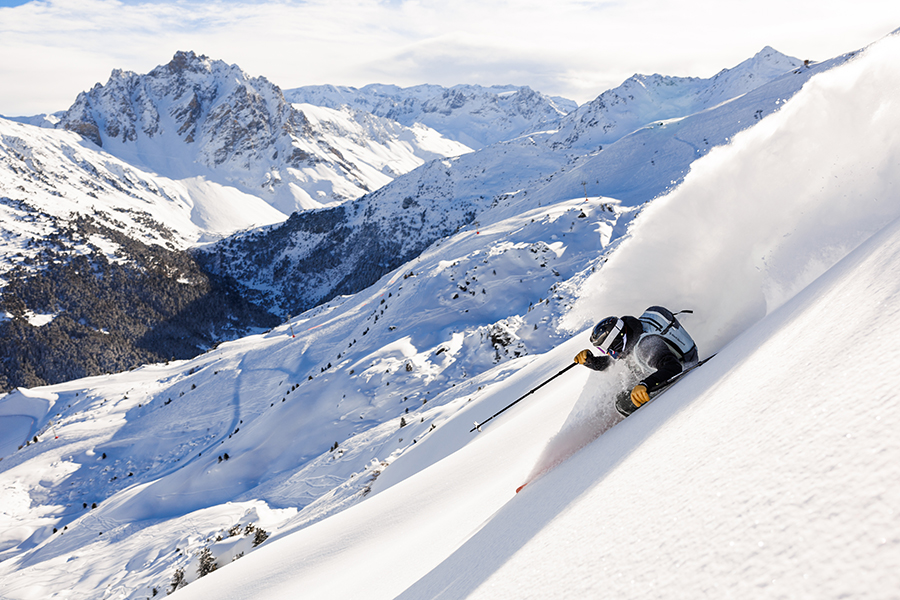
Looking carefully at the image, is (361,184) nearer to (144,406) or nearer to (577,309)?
(144,406)

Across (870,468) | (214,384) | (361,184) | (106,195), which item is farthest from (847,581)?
(361,184)

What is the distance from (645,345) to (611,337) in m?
0.29

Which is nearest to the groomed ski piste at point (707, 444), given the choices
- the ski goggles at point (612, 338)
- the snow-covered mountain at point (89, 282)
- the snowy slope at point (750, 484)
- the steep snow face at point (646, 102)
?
the snowy slope at point (750, 484)

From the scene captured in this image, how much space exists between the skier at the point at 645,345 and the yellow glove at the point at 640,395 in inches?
11.6

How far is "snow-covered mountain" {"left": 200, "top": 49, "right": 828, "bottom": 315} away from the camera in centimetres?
3772

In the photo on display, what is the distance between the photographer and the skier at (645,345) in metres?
4.11

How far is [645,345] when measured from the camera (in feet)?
13.6

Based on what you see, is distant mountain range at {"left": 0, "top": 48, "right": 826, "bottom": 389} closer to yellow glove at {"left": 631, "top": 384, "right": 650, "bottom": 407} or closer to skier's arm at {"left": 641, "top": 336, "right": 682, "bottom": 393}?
skier's arm at {"left": 641, "top": 336, "right": 682, "bottom": 393}

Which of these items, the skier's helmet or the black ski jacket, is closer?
the black ski jacket

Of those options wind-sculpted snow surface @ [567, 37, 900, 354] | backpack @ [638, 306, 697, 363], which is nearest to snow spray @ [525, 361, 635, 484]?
backpack @ [638, 306, 697, 363]

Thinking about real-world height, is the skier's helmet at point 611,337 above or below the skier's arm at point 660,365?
above

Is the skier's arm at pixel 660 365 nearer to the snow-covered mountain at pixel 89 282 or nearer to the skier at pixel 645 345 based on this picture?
the skier at pixel 645 345

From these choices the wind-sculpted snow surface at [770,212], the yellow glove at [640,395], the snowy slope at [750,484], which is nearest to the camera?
the snowy slope at [750,484]

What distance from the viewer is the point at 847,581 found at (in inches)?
29.9
